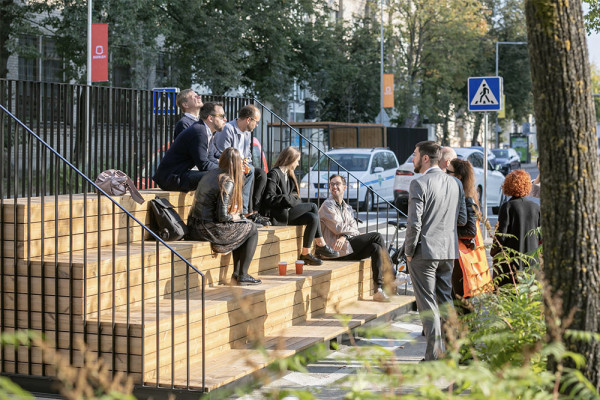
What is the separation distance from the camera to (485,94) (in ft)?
50.8

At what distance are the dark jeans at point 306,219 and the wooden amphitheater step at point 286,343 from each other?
3.04 feet

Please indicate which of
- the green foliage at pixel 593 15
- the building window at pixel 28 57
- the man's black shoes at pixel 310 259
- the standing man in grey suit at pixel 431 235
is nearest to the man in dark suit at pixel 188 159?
the man's black shoes at pixel 310 259

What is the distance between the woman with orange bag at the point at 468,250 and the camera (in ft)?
28.7

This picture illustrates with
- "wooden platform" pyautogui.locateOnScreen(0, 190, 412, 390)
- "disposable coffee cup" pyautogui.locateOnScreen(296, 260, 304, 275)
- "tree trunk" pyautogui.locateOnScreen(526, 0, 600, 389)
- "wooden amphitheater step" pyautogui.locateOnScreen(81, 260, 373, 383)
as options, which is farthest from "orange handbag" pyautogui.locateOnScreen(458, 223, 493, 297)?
"tree trunk" pyautogui.locateOnScreen(526, 0, 600, 389)

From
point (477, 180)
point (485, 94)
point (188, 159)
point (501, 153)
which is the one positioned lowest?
point (477, 180)

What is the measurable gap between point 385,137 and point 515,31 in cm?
3238

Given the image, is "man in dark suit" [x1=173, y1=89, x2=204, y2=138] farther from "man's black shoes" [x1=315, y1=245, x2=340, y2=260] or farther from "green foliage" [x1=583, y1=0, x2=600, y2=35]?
"green foliage" [x1=583, y1=0, x2=600, y2=35]

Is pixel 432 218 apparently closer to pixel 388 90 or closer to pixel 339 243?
pixel 339 243

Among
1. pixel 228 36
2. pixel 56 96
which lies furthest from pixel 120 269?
pixel 228 36

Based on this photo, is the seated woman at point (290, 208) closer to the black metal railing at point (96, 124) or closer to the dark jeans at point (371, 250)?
the dark jeans at point (371, 250)

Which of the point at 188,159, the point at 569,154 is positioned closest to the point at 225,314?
the point at 188,159

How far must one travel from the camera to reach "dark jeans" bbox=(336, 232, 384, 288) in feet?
35.1

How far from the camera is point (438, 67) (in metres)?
51.2

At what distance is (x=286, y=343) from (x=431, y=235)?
62.5 inches
